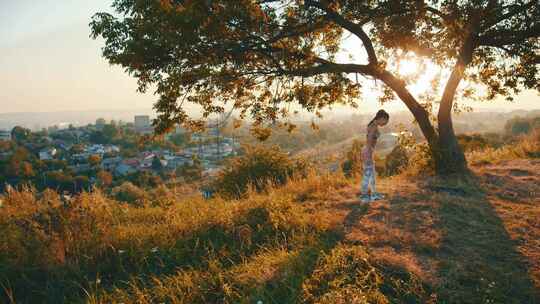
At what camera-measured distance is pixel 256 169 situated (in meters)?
13.3

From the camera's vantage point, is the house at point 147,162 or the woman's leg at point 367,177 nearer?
the woman's leg at point 367,177

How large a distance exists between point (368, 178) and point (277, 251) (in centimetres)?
322

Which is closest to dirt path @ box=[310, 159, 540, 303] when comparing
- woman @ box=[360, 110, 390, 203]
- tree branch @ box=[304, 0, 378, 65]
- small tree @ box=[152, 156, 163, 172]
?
woman @ box=[360, 110, 390, 203]

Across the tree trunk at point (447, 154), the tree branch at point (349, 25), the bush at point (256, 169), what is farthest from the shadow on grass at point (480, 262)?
the bush at point (256, 169)

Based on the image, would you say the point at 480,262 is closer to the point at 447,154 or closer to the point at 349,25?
the point at 447,154

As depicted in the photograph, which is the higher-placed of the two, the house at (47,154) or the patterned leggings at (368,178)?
the patterned leggings at (368,178)

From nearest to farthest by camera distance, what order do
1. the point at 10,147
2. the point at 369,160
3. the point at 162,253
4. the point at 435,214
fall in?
1. the point at 162,253
2. the point at 435,214
3. the point at 369,160
4. the point at 10,147

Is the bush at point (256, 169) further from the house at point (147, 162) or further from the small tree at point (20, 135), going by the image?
the small tree at point (20, 135)

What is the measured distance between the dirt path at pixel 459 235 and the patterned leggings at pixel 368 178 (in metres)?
0.34

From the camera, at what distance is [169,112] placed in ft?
25.1

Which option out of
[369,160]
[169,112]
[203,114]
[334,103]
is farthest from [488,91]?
[169,112]

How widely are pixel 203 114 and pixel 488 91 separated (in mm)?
8673

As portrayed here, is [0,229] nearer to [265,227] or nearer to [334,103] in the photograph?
[265,227]

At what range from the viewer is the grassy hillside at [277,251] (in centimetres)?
375
